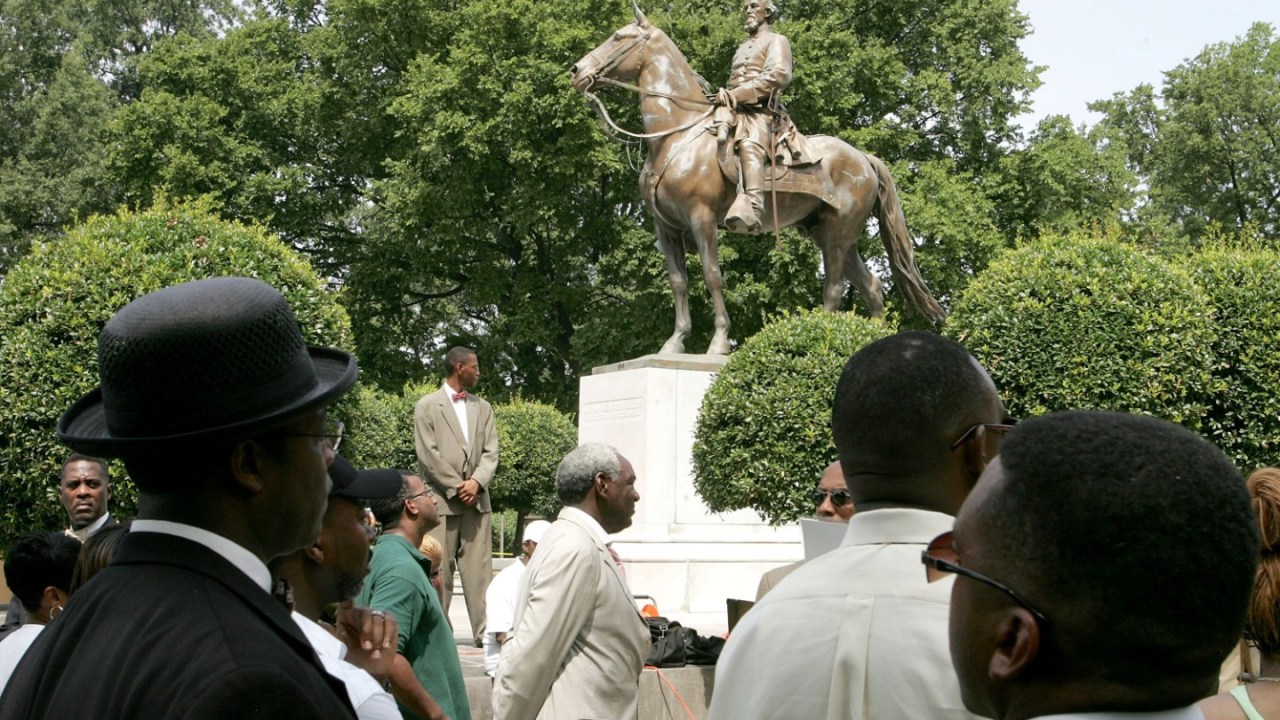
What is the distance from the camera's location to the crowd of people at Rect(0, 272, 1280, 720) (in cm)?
145

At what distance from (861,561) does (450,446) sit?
893 centimetres

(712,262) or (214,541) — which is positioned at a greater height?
(712,262)

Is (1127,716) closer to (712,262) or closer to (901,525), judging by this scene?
(901,525)

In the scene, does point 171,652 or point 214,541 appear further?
point 214,541

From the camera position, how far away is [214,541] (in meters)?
1.85

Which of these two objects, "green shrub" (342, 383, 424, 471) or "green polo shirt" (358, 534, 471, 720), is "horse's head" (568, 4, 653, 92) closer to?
"green polo shirt" (358, 534, 471, 720)

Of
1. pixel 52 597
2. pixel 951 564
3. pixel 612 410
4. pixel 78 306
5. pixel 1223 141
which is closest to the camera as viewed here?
pixel 951 564

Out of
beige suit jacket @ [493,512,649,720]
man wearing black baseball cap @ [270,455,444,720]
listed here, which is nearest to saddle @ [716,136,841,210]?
beige suit jacket @ [493,512,649,720]

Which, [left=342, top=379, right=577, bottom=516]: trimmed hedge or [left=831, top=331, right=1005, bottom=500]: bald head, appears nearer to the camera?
[left=831, top=331, right=1005, bottom=500]: bald head

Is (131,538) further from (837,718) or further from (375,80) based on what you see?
(375,80)

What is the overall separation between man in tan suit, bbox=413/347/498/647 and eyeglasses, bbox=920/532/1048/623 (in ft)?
30.0

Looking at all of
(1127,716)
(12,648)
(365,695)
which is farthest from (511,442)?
(1127,716)

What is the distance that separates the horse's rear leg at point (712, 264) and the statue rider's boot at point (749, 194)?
0.31 metres

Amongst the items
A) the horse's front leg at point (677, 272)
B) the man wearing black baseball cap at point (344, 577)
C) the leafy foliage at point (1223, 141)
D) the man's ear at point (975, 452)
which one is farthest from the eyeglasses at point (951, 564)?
the leafy foliage at point (1223, 141)
